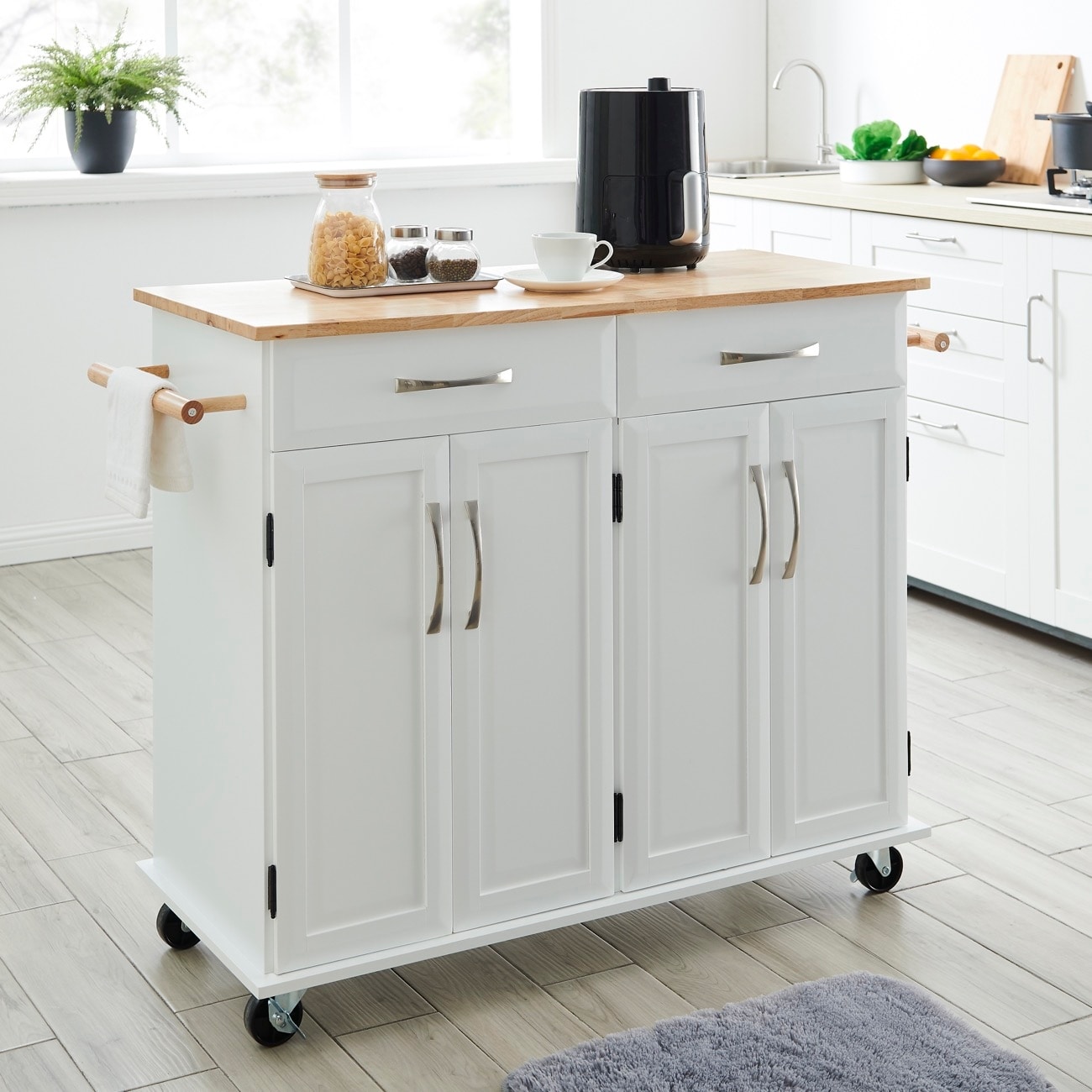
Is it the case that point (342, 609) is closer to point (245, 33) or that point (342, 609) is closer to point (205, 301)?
point (205, 301)

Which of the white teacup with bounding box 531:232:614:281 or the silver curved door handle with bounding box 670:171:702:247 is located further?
the silver curved door handle with bounding box 670:171:702:247

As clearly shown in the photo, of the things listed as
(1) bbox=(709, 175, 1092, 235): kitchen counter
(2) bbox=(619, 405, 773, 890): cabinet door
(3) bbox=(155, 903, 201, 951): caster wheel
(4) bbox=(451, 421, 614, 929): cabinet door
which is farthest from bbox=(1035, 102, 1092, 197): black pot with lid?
(3) bbox=(155, 903, 201, 951): caster wheel

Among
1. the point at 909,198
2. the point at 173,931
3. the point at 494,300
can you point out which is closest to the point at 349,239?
the point at 494,300

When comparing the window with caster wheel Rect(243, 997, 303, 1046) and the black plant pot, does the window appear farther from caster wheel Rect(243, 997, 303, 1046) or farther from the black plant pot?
caster wheel Rect(243, 997, 303, 1046)

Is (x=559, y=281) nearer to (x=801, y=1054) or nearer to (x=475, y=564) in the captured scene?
(x=475, y=564)

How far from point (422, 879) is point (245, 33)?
341 cm

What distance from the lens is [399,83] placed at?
5113 millimetres

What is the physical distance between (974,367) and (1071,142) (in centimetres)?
57

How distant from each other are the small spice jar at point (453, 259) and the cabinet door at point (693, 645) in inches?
13.2

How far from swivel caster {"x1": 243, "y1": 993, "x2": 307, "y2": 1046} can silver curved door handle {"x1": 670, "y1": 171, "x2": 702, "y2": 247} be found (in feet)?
4.10

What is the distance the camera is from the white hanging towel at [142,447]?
2084 mm

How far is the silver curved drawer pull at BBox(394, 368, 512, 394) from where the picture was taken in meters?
2.05

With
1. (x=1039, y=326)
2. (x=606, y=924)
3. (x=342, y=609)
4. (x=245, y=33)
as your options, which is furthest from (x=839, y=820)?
(x=245, y=33)

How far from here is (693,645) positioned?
234 centimetres
